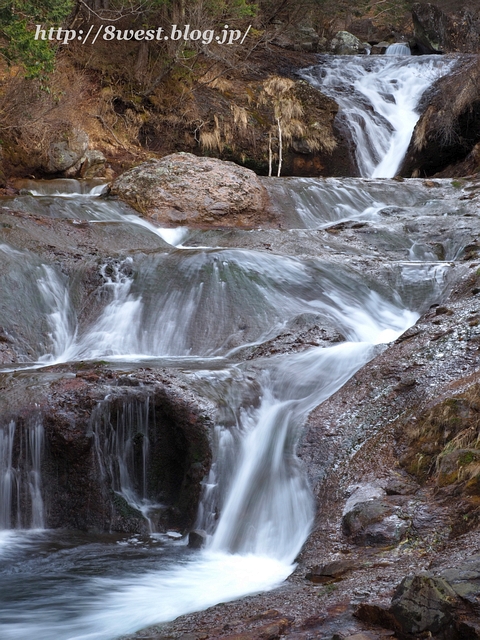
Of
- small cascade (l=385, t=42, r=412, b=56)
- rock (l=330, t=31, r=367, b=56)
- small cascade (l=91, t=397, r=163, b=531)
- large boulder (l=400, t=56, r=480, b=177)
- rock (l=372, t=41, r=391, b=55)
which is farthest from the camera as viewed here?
rock (l=372, t=41, r=391, b=55)

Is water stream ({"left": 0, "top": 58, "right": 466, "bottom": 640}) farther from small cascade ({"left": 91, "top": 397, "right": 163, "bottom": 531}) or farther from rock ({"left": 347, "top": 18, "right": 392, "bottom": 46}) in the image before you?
rock ({"left": 347, "top": 18, "right": 392, "bottom": 46})

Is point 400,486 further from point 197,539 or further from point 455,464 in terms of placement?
point 197,539

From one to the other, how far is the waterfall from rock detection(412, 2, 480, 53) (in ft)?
7.17

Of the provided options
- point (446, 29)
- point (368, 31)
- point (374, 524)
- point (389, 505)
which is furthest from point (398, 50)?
point (374, 524)

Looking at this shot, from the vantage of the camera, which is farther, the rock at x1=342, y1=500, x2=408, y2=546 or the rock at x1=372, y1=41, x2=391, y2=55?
the rock at x1=372, y1=41, x2=391, y2=55

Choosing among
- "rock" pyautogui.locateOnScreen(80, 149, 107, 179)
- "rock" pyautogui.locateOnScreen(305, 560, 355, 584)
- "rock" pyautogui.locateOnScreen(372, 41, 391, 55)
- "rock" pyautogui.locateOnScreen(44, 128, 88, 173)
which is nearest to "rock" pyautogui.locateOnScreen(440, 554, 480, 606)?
"rock" pyautogui.locateOnScreen(305, 560, 355, 584)

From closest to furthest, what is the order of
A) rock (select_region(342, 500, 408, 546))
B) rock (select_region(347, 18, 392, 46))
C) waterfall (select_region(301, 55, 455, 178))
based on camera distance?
rock (select_region(342, 500, 408, 546)), waterfall (select_region(301, 55, 455, 178)), rock (select_region(347, 18, 392, 46))

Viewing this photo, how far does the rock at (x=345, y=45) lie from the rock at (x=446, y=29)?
229 cm

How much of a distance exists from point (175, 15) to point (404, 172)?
Result: 6.62 metres

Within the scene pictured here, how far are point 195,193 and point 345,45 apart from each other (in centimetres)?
1469

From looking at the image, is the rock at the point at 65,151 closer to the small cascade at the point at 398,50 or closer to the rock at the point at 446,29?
the rock at the point at 446,29

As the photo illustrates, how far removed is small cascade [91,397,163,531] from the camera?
560 centimetres

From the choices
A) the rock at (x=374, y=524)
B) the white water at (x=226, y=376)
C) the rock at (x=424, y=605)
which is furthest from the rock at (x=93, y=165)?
the rock at (x=424, y=605)

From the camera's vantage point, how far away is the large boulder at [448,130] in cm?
1532
